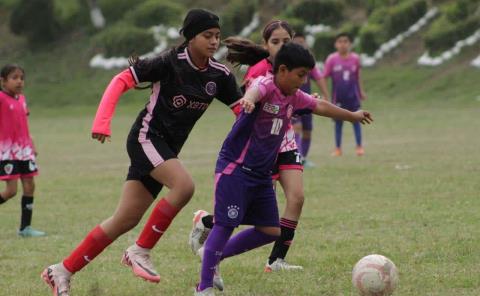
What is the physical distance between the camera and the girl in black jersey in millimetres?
6008

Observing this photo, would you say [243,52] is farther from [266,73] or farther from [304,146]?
[304,146]

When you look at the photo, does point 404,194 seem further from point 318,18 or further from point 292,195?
point 318,18

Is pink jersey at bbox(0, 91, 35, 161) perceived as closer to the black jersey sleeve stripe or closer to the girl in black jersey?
the girl in black jersey

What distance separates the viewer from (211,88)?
6137 mm

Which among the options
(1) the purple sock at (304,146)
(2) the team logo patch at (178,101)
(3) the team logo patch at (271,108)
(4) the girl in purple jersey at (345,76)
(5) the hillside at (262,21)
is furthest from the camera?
(5) the hillside at (262,21)

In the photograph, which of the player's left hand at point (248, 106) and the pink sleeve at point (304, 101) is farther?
the pink sleeve at point (304, 101)

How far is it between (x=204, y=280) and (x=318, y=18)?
31006mm

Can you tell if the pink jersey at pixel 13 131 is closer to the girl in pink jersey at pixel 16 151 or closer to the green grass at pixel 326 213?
the girl in pink jersey at pixel 16 151

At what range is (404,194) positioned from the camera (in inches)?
426

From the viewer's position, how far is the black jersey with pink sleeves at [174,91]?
19.7ft

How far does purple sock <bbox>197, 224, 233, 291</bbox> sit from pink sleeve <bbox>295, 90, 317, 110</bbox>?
2.95 ft

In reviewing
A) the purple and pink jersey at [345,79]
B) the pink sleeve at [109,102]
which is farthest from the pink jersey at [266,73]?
the purple and pink jersey at [345,79]

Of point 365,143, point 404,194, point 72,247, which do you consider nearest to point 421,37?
point 365,143

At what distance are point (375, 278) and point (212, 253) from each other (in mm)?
984
